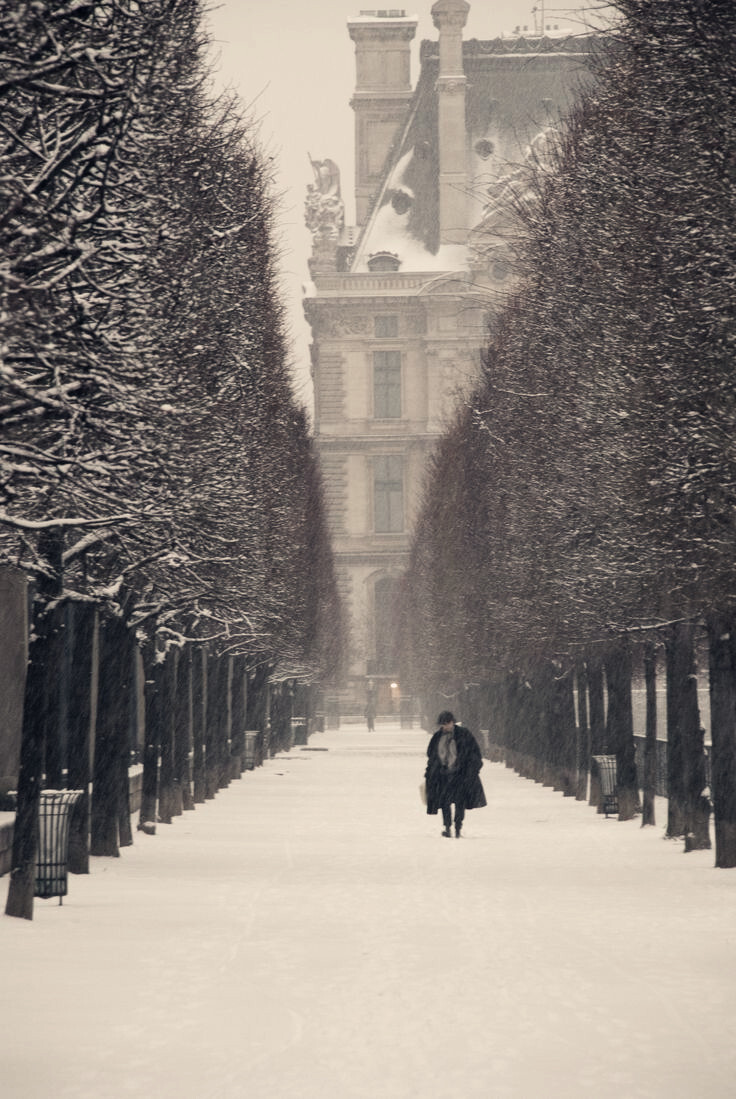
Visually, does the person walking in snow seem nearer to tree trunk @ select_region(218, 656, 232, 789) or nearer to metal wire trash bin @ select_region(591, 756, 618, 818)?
metal wire trash bin @ select_region(591, 756, 618, 818)

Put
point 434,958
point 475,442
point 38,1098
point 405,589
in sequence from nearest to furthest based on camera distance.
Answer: point 38,1098 → point 434,958 → point 475,442 → point 405,589

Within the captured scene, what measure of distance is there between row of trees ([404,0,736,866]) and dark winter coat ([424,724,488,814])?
8.23 feet

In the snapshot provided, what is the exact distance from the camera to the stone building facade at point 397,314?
117875 millimetres

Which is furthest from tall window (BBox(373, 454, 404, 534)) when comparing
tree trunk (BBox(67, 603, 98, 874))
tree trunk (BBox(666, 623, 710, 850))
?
tree trunk (BBox(67, 603, 98, 874))

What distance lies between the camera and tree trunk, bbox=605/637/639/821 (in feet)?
101

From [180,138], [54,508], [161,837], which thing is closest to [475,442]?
[161,837]

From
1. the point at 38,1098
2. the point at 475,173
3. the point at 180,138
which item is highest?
the point at 475,173

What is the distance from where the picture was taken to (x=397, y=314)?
11938 cm

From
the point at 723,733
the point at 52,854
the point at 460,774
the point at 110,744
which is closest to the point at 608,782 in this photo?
the point at 460,774

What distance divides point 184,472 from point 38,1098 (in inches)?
495

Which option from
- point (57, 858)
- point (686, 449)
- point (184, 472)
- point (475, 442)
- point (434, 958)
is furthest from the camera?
point (475, 442)

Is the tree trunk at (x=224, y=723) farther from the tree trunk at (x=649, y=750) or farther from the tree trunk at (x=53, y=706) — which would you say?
the tree trunk at (x=53, y=706)

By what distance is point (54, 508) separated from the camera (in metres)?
18.5

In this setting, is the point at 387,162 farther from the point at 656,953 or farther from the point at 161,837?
the point at 656,953
